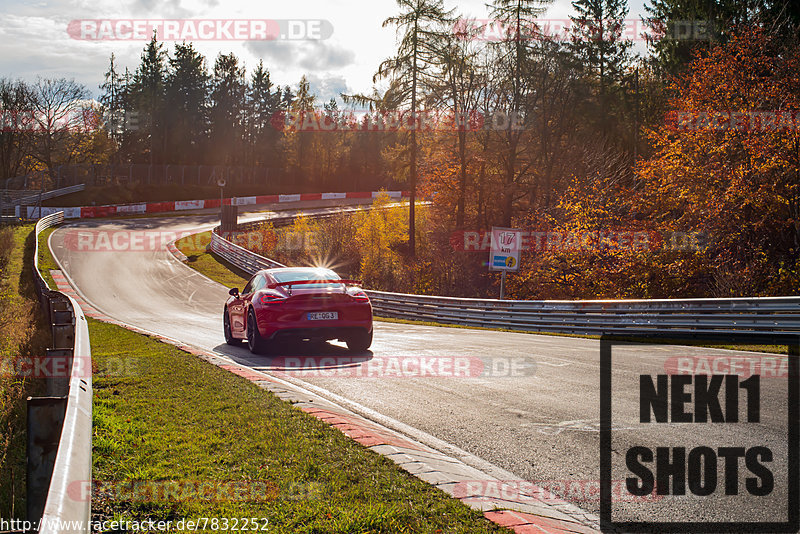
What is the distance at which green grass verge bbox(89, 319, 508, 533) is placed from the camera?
3795mm

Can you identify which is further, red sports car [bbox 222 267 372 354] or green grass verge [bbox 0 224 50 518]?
red sports car [bbox 222 267 372 354]

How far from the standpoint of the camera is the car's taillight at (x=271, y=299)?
37.0 feet

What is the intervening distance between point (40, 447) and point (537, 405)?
4888mm

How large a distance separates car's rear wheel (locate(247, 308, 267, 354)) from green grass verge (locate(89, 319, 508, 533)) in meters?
3.56

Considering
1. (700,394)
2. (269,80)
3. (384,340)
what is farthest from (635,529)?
(269,80)

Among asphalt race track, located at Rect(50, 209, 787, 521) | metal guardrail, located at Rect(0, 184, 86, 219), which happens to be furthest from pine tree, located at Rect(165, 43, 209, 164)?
asphalt race track, located at Rect(50, 209, 787, 521)

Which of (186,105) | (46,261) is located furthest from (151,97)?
(46,261)

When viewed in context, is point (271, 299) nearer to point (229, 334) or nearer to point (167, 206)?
point (229, 334)

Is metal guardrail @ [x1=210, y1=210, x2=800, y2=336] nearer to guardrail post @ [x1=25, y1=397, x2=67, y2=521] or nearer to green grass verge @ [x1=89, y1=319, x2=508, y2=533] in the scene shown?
green grass verge @ [x1=89, y1=319, x2=508, y2=533]

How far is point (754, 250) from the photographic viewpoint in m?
24.8

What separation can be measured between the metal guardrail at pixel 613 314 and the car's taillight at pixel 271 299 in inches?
348

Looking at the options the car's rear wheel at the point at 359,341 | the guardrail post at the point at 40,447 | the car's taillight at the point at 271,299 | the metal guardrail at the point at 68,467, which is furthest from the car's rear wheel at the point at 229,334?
the guardrail post at the point at 40,447

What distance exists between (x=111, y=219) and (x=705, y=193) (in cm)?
4710

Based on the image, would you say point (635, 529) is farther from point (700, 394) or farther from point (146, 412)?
point (146, 412)
